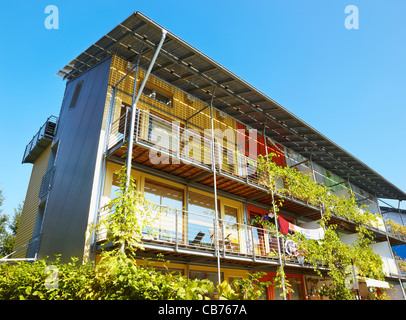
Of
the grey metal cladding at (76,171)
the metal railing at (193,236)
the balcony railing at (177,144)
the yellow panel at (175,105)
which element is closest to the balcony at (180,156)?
the balcony railing at (177,144)

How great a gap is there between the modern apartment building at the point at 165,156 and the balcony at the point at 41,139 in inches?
2.3

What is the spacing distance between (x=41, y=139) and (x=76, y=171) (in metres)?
4.94

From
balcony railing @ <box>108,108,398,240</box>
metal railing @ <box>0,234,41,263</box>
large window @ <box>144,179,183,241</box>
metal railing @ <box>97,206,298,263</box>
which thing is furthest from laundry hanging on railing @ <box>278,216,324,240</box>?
metal railing @ <box>0,234,41,263</box>

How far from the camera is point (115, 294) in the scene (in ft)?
13.8

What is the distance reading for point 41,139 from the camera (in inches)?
551

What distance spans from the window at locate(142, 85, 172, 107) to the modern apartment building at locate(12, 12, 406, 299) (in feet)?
0.18

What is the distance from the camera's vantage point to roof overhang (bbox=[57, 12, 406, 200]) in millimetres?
10102

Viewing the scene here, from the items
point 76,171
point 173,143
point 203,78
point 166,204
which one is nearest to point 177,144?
point 173,143

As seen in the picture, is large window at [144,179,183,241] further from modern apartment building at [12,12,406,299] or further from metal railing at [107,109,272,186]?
metal railing at [107,109,272,186]

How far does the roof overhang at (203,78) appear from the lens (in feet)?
33.1

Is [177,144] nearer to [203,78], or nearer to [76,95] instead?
[203,78]

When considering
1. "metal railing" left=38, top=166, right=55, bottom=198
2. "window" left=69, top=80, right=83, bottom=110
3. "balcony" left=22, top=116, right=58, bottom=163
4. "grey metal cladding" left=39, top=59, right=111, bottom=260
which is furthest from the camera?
"balcony" left=22, top=116, right=58, bottom=163

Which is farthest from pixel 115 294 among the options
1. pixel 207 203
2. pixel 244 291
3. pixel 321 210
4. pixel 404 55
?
pixel 321 210

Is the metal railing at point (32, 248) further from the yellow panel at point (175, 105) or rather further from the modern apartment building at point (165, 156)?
the yellow panel at point (175, 105)
